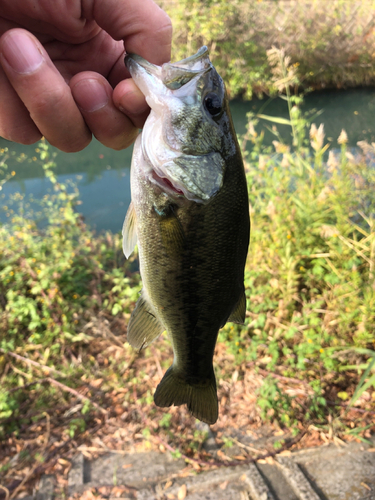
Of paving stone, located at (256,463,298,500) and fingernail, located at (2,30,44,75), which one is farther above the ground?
fingernail, located at (2,30,44,75)

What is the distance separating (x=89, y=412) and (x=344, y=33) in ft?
42.9

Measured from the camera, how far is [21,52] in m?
1.27

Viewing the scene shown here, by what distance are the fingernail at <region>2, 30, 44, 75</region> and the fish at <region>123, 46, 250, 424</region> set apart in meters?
0.35

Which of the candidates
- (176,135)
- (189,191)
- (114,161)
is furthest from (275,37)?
(189,191)

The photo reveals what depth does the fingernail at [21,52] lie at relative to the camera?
1249 millimetres

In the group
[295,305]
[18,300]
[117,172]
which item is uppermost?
[295,305]

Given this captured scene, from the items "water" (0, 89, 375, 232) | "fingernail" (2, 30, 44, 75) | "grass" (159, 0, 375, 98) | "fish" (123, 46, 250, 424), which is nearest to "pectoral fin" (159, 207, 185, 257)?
"fish" (123, 46, 250, 424)

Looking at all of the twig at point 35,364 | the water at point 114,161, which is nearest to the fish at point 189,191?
the twig at point 35,364

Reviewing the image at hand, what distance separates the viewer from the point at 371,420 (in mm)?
2789

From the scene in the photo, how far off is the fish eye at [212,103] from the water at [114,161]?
4.79 meters

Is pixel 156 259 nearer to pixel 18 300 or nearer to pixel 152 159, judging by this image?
pixel 152 159

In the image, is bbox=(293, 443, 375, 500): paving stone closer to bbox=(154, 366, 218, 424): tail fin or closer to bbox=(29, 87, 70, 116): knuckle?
bbox=(154, 366, 218, 424): tail fin

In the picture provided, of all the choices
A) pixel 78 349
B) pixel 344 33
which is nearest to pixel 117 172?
pixel 78 349

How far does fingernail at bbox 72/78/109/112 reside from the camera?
58.2 inches
